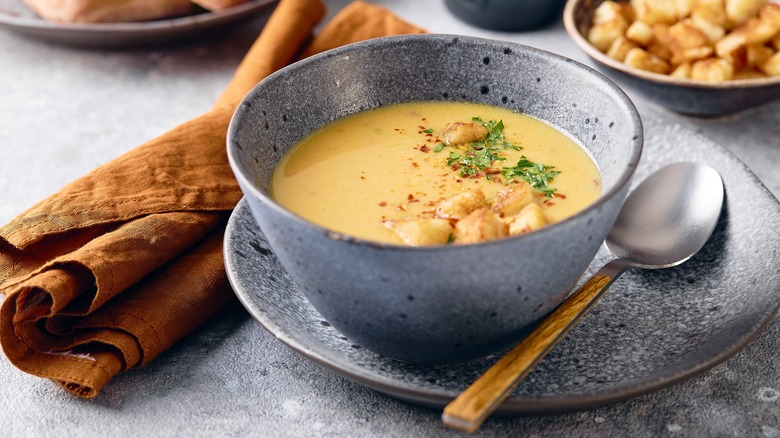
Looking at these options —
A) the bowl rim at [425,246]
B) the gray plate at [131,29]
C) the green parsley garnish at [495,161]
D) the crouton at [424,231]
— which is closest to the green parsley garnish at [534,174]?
the green parsley garnish at [495,161]

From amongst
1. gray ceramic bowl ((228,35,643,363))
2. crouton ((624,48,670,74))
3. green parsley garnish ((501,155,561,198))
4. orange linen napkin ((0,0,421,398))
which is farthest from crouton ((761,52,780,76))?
orange linen napkin ((0,0,421,398))

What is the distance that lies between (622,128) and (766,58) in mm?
964

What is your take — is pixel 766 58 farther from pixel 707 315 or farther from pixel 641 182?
pixel 707 315

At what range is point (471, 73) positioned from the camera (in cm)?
171

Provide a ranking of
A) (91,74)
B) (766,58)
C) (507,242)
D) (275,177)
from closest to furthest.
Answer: (507,242)
(275,177)
(766,58)
(91,74)

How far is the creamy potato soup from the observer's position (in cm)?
133

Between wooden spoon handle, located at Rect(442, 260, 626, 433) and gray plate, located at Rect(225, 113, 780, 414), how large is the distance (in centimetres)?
4

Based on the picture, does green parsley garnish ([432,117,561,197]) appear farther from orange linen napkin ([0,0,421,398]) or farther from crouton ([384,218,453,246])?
orange linen napkin ([0,0,421,398])

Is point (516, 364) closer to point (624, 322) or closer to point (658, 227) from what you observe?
point (624, 322)

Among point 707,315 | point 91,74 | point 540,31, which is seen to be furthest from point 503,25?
point 707,315

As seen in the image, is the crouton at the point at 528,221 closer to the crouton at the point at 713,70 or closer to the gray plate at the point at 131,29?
the crouton at the point at 713,70

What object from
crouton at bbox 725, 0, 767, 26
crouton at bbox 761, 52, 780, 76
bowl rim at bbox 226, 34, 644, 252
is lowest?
crouton at bbox 761, 52, 780, 76

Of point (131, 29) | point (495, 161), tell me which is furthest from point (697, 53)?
point (131, 29)

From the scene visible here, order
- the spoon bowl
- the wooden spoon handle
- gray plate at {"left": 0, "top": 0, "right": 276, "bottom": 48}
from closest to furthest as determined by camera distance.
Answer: the wooden spoon handle → the spoon bowl → gray plate at {"left": 0, "top": 0, "right": 276, "bottom": 48}
